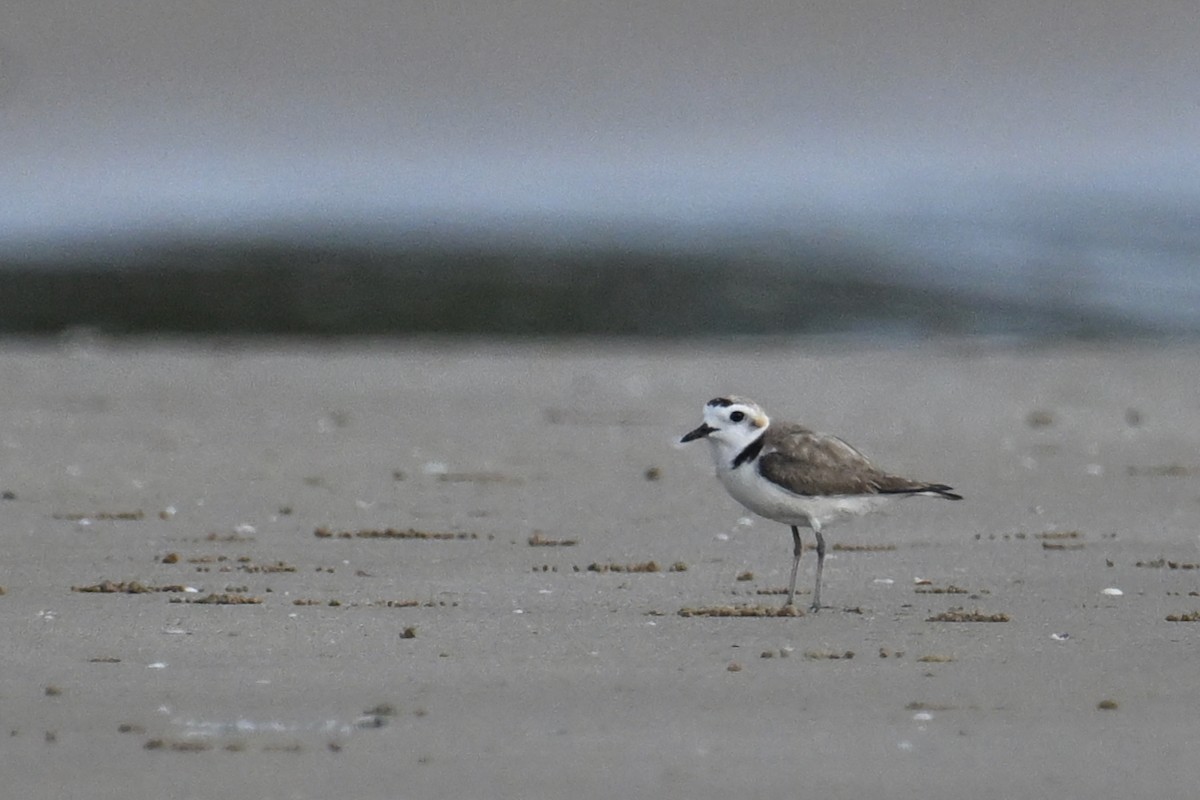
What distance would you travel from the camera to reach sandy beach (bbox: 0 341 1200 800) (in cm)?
590

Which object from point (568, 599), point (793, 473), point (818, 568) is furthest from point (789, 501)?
point (568, 599)

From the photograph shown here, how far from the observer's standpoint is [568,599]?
8914 millimetres

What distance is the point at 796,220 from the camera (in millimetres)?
35594

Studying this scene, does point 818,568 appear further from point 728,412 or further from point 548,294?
point 548,294

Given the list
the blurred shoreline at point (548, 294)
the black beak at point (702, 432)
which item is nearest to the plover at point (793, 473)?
the black beak at point (702, 432)

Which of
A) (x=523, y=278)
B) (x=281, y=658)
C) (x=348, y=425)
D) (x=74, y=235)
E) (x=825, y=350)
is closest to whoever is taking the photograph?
(x=281, y=658)

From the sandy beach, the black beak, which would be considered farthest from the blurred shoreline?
the black beak

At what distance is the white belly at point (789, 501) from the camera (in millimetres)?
9234

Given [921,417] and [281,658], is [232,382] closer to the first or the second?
[921,417]

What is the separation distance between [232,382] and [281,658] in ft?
Answer: 37.1

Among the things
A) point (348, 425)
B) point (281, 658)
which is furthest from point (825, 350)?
point (281, 658)

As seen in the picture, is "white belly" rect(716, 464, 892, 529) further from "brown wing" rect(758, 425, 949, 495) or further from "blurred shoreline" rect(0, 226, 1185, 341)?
"blurred shoreline" rect(0, 226, 1185, 341)

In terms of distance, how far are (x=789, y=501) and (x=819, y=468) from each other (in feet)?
0.63

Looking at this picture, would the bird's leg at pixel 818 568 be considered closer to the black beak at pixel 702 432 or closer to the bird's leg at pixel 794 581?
the bird's leg at pixel 794 581
